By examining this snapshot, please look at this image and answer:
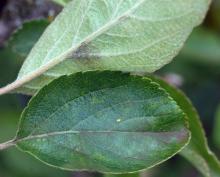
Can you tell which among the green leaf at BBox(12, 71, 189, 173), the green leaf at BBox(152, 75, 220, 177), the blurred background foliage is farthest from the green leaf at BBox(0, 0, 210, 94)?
the blurred background foliage

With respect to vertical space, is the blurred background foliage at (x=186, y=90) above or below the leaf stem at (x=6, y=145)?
below

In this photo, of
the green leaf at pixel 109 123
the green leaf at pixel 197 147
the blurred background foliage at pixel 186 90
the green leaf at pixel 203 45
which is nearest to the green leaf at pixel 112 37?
the green leaf at pixel 109 123

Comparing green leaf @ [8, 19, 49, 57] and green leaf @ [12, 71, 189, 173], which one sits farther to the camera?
green leaf @ [8, 19, 49, 57]

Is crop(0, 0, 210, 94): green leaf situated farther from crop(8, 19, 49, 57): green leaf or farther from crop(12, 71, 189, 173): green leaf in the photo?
crop(8, 19, 49, 57): green leaf

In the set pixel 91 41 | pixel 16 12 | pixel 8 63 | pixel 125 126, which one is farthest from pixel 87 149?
pixel 8 63

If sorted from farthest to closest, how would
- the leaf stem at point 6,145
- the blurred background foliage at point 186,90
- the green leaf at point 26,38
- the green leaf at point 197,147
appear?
the blurred background foliage at point 186,90 < the green leaf at point 26,38 < the green leaf at point 197,147 < the leaf stem at point 6,145

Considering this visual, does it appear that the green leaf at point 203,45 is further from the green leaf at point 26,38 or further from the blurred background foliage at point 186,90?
the green leaf at point 26,38
